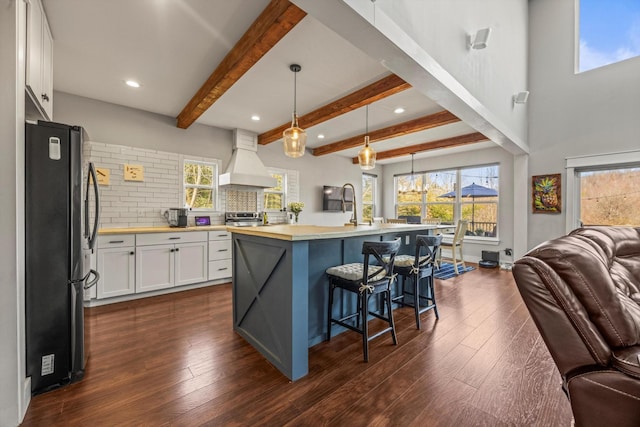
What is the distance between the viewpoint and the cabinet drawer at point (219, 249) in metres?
4.08

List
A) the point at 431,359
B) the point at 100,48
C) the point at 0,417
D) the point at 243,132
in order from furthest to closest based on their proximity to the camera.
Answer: the point at 243,132 → the point at 100,48 → the point at 431,359 → the point at 0,417

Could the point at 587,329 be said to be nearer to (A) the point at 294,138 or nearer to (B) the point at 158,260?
(A) the point at 294,138

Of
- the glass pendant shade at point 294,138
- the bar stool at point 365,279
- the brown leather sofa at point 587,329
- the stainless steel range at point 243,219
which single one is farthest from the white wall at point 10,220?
the stainless steel range at point 243,219

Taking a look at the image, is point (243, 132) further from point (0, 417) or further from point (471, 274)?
point (471, 274)

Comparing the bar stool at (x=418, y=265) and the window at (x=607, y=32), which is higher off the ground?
the window at (x=607, y=32)

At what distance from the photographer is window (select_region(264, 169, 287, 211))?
5489 millimetres

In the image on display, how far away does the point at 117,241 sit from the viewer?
10.8ft

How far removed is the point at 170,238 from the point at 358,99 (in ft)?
10.4

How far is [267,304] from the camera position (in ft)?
6.89

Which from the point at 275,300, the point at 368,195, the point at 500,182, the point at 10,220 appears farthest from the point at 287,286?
the point at 368,195

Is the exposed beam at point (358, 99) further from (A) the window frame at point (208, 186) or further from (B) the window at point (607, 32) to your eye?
(B) the window at point (607, 32)

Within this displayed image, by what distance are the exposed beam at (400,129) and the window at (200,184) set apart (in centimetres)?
251

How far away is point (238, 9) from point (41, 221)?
2.04 meters

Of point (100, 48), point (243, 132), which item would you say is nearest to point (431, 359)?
point (100, 48)
